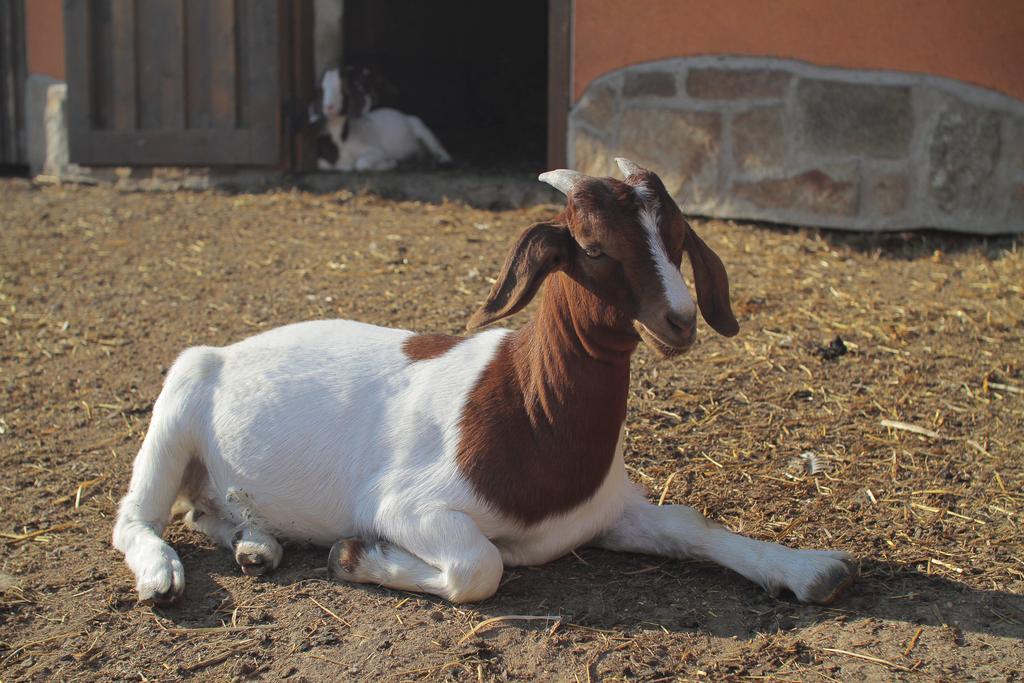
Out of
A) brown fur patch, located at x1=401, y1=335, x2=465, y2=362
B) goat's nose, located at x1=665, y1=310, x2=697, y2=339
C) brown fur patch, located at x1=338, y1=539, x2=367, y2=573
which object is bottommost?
brown fur patch, located at x1=338, y1=539, x2=367, y2=573

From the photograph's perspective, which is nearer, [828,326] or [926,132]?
[828,326]

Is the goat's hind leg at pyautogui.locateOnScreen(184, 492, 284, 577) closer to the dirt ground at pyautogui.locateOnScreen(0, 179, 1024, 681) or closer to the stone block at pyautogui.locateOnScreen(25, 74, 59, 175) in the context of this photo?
the dirt ground at pyautogui.locateOnScreen(0, 179, 1024, 681)

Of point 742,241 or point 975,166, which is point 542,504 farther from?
point 975,166

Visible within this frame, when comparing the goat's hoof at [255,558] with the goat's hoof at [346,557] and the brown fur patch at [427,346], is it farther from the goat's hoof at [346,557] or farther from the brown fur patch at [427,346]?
the brown fur patch at [427,346]

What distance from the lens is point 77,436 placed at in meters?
4.19

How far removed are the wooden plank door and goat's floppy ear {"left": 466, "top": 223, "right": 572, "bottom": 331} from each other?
5.83 meters

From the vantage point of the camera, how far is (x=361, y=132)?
921cm

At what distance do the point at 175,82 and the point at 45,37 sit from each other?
1.94 metres

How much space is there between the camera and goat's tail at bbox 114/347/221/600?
326 centimetres

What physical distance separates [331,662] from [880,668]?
1291 millimetres

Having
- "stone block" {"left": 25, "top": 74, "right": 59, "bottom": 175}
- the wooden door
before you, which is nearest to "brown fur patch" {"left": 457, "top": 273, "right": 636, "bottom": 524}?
"stone block" {"left": 25, "top": 74, "right": 59, "bottom": 175}

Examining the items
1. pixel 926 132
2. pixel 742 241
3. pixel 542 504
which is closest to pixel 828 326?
pixel 742 241

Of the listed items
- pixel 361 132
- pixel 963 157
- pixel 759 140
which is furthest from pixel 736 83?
pixel 361 132

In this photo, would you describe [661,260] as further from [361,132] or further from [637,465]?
[361,132]
